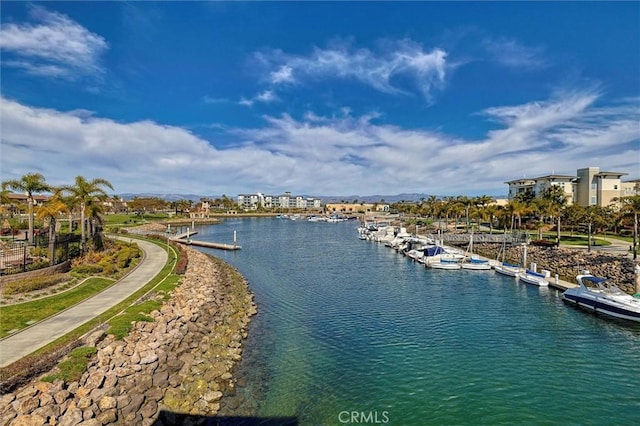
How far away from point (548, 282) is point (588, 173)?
201 feet

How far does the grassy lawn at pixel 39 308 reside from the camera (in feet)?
58.7

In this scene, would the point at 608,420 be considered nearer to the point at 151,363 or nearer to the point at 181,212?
the point at 151,363

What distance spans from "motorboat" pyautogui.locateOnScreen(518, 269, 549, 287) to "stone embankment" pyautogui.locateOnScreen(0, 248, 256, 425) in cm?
2947

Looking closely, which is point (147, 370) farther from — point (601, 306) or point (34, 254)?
point (601, 306)

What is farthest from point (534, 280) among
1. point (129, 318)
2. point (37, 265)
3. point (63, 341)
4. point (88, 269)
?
point (37, 265)

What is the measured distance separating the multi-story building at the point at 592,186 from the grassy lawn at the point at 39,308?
89.0 metres

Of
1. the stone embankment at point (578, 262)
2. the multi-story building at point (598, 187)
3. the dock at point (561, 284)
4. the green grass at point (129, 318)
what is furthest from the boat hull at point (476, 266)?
the multi-story building at point (598, 187)

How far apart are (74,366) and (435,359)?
17066mm

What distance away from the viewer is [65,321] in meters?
19.0

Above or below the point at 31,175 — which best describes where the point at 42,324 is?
below

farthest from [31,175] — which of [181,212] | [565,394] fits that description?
[181,212]

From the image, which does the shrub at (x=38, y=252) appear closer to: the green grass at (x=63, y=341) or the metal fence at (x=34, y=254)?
the metal fence at (x=34, y=254)

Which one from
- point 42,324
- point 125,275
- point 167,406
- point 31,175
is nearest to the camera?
A: point 167,406

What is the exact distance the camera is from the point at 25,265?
85.9 feet
